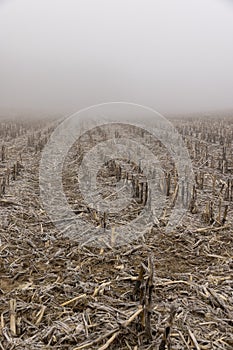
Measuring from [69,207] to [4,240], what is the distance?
116 cm

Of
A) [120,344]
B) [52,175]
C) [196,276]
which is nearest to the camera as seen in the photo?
[120,344]

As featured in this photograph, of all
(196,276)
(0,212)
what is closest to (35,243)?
(0,212)

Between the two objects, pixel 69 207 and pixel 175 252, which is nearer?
pixel 175 252

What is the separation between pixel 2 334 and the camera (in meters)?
2.39

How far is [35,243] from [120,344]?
1.76 meters

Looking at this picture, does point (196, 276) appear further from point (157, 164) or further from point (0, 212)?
point (157, 164)

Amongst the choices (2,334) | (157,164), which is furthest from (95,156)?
(2,334)

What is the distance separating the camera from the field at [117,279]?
2.40m

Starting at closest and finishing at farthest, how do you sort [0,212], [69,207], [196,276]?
[196,276] → [0,212] → [69,207]

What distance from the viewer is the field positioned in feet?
7.87

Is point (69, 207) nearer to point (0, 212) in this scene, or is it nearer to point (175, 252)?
point (0, 212)

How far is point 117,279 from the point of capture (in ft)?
10.2

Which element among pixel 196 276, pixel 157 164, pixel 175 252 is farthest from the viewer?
pixel 157 164

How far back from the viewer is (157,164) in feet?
23.2
